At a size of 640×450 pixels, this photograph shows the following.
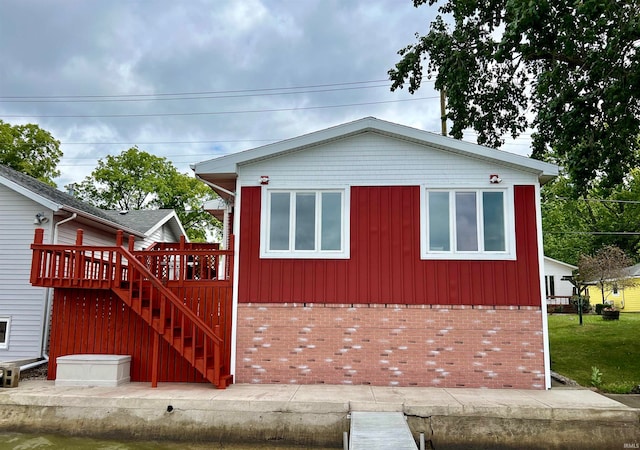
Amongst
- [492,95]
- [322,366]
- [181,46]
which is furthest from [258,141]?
[322,366]

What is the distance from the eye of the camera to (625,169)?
35.8 ft

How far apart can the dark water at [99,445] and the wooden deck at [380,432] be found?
87cm

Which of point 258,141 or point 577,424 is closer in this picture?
point 577,424

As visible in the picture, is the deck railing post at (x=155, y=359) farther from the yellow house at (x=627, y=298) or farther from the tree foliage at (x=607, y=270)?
the yellow house at (x=627, y=298)

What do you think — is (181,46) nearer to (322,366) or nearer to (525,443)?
(322,366)

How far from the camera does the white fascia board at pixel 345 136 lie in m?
8.02

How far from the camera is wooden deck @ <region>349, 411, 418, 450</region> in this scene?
5066 mm

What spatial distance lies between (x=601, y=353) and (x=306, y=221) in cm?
807

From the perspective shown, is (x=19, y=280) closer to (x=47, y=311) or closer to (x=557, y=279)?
(x=47, y=311)

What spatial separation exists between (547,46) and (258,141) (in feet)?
85.8

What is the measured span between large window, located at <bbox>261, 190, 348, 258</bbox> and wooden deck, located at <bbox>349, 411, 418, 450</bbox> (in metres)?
2.88

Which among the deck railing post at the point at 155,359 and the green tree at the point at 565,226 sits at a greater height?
the green tree at the point at 565,226

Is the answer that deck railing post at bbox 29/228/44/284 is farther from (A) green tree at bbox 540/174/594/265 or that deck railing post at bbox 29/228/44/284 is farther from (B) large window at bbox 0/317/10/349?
(A) green tree at bbox 540/174/594/265

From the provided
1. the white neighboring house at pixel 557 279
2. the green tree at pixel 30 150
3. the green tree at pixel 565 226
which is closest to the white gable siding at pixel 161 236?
the green tree at pixel 30 150
